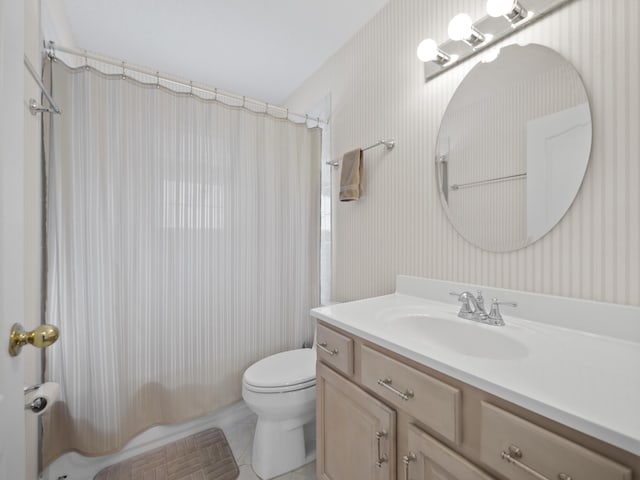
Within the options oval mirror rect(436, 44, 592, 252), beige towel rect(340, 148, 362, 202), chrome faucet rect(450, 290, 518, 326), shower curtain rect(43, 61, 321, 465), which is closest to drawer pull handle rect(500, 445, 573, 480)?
chrome faucet rect(450, 290, 518, 326)

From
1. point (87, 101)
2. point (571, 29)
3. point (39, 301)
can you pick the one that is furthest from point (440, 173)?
point (39, 301)

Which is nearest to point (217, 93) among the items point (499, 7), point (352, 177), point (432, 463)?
point (352, 177)

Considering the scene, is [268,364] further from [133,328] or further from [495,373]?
[495,373]

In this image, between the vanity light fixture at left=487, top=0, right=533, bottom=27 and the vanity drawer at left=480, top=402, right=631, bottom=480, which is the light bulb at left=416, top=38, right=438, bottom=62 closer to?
the vanity light fixture at left=487, top=0, right=533, bottom=27

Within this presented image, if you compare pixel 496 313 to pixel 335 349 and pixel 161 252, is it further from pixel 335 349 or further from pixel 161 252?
pixel 161 252

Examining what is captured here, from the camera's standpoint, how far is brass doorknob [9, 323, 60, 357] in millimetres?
524

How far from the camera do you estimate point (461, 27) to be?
1.10 meters

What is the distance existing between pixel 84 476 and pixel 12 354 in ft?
4.65

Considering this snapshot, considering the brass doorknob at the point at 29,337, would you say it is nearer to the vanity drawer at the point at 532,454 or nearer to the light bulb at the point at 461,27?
the vanity drawer at the point at 532,454

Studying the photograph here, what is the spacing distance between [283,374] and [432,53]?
5.64 feet

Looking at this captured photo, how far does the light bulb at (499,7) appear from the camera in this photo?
98cm

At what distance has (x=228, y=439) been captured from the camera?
1663 mm

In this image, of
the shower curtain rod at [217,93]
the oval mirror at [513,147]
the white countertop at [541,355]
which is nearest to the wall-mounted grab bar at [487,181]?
the oval mirror at [513,147]

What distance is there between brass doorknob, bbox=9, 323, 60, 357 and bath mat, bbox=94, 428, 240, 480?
49.8 inches
